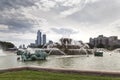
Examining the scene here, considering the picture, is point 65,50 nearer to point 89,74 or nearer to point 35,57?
point 35,57

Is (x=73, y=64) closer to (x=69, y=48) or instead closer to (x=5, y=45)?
(x=69, y=48)

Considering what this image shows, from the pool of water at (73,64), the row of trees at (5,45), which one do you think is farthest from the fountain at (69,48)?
the row of trees at (5,45)

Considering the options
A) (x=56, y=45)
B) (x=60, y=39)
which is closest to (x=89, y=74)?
(x=56, y=45)

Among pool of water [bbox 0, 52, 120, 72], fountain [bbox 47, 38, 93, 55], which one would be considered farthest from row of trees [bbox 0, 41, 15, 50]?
pool of water [bbox 0, 52, 120, 72]

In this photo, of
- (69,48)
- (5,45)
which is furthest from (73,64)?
(5,45)

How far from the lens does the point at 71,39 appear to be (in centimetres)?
10356

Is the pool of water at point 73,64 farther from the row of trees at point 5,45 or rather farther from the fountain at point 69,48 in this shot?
the row of trees at point 5,45

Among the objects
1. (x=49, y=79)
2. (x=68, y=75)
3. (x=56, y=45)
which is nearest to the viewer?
(x=49, y=79)

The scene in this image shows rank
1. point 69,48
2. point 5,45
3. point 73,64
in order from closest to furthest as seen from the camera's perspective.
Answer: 1. point 73,64
2. point 69,48
3. point 5,45

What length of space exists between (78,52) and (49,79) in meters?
74.0

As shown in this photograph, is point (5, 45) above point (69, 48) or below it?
above

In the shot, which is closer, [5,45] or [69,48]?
[69,48]

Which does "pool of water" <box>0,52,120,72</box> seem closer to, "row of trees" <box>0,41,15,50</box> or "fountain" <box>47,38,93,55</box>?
"fountain" <box>47,38,93,55</box>

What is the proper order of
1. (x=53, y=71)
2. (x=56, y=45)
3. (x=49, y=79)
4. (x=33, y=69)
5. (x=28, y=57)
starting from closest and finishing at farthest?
(x=49, y=79) → (x=53, y=71) → (x=33, y=69) → (x=28, y=57) → (x=56, y=45)
